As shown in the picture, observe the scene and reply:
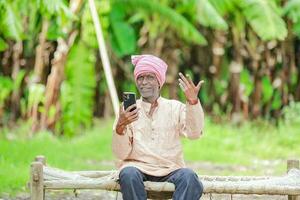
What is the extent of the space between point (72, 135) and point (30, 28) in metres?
1.80

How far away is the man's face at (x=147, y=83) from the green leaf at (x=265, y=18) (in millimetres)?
6781

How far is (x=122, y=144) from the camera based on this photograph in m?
5.23

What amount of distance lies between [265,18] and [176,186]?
7390mm

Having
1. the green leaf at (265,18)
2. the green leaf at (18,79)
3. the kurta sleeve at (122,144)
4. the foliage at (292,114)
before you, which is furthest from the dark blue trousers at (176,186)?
the green leaf at (18,79)

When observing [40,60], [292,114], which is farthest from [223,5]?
[40,60]

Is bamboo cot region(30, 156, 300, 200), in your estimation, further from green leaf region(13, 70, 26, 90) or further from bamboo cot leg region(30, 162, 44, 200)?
green leaf region(13, 70, 26, 90)

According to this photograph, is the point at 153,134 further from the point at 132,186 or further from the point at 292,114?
the point at 292,114

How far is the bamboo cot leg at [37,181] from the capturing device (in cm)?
531

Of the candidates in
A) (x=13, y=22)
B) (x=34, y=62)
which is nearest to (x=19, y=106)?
(x=34, y=62)

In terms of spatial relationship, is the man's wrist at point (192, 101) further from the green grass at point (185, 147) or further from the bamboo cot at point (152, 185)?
the green grass at point (185, 147)

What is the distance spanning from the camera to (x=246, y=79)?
14.6 metres

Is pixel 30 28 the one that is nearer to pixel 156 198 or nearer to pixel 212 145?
pixel 212 145

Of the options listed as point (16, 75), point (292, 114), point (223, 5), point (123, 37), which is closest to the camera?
point (223, 5)

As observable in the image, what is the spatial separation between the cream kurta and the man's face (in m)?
0.09
